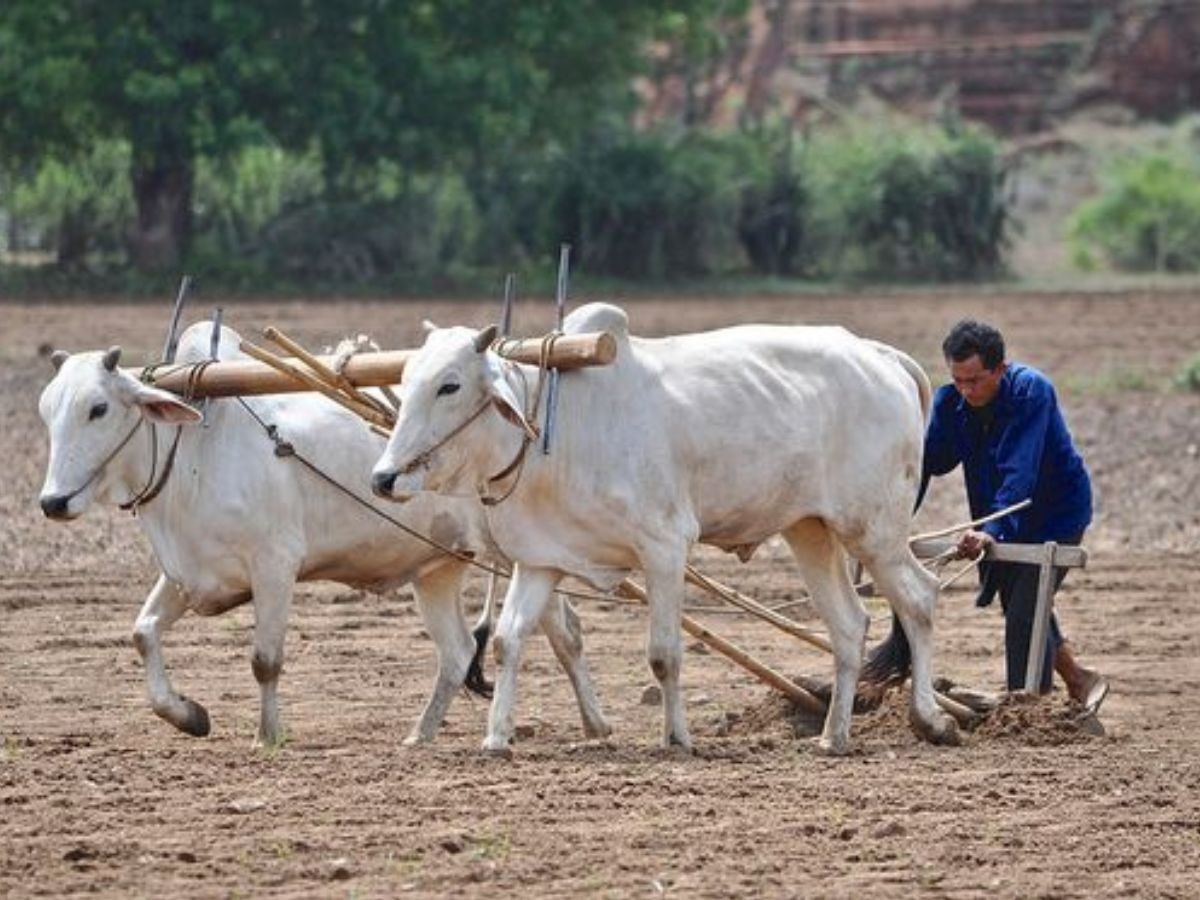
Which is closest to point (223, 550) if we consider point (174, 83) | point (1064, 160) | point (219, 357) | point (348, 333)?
point (219, 357)

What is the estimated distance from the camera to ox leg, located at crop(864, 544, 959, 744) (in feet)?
38.5

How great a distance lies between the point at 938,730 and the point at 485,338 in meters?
2.36

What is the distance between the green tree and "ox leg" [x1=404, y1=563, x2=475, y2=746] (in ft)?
73.3

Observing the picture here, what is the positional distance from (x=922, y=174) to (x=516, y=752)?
2884 cm

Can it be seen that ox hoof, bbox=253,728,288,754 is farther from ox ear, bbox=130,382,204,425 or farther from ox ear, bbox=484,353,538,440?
ox ear, bbox=484,353,538,440

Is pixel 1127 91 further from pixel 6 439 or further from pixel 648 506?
pixel 648 506

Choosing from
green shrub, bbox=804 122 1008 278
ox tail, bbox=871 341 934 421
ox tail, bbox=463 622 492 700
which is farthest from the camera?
green shrub, bbox=804 122 1008 278

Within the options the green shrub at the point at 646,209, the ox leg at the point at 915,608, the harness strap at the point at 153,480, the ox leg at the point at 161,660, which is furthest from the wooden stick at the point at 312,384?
the green shrub at the point at 646,209

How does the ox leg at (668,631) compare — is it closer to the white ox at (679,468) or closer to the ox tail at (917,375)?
the white ox at (679,468)

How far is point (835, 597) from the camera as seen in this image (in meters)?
12.0

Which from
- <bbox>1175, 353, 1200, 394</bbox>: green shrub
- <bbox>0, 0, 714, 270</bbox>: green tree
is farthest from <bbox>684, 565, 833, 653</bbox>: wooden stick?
<bbox>0, 0, 714, 270</bbox>: green tree

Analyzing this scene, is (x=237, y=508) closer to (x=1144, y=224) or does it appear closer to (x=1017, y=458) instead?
(x=1017, y=458)

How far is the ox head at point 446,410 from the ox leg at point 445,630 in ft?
4.66

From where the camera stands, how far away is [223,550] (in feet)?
38.5
